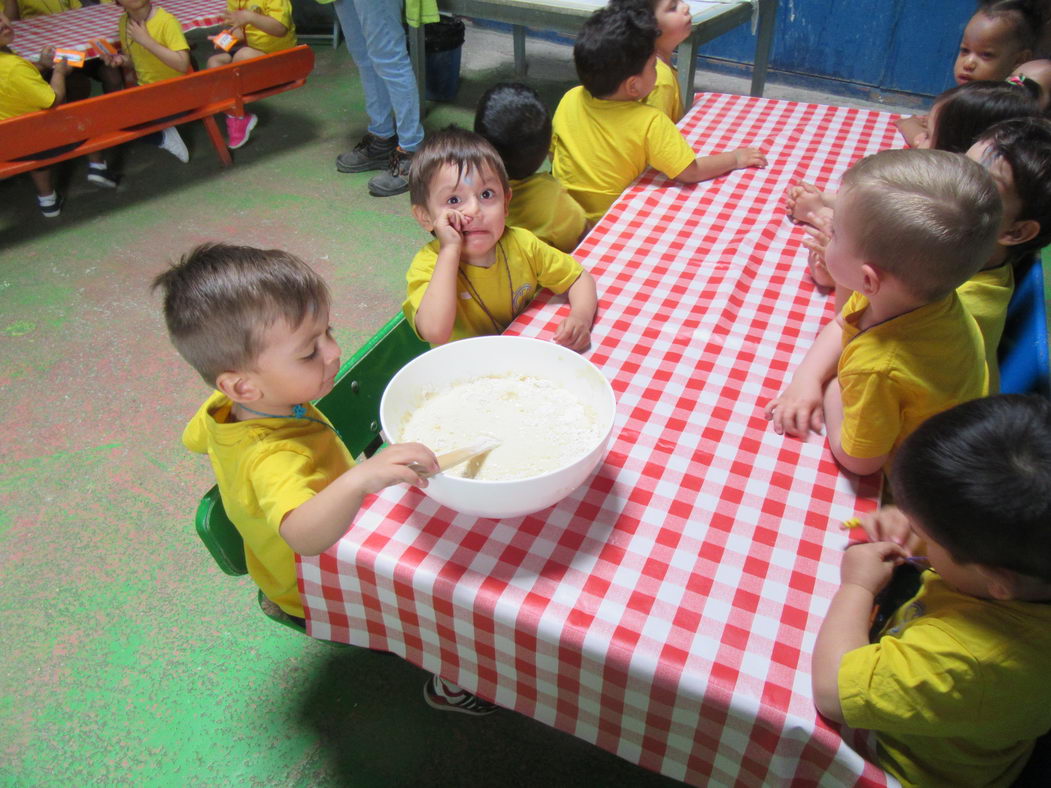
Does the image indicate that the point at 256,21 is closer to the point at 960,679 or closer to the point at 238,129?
the point at 238,129

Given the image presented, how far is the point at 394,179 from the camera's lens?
3.92 meters

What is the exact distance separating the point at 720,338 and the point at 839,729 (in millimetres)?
810

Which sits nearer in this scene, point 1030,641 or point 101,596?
point 1030,641

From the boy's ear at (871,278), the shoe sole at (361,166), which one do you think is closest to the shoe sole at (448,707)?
the boy's ear at (871,278)

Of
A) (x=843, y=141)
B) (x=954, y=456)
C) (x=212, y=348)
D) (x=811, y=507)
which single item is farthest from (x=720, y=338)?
(x=843, y=141)

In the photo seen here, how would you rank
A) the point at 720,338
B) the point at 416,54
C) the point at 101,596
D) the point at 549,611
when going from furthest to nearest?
1. the point at 416,54
2. the point at 101,596
3. the point at 720,338
4. the point at 549,611

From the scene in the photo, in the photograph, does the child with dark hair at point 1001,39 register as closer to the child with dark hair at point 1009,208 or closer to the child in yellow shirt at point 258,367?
the child with dark hair at point 1009,208

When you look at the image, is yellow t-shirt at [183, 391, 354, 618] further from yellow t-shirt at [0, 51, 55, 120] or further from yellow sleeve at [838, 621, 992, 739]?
yellow t-shirt at [0, 51, 55, 120]

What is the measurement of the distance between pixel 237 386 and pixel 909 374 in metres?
1.07

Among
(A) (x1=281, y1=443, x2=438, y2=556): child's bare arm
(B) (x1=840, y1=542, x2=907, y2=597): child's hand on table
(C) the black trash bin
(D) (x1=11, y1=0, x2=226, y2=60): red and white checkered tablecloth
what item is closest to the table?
(C) the black trash bin

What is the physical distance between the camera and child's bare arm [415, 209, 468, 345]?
1.51 meters

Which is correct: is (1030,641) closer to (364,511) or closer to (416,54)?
(364,511)

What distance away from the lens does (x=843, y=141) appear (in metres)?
2.32

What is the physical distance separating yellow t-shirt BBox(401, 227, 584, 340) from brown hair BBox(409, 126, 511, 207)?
0.42 feet
